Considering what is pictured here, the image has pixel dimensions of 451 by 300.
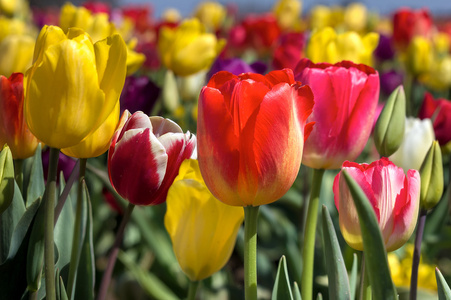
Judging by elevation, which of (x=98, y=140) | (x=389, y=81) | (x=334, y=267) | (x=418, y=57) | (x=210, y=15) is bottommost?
(x=210, y=15)

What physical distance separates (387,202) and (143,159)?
0.26 meters

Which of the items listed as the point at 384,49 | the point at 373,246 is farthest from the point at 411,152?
the point at 384,49

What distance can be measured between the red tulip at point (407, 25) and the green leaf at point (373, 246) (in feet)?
7.71

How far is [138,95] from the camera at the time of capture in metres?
1.25

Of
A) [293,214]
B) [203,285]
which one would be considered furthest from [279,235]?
[293,214]

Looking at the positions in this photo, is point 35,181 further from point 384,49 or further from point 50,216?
point 384,49

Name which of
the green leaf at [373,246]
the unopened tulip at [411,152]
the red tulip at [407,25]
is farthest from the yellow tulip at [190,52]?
the red tulip at [407,25]

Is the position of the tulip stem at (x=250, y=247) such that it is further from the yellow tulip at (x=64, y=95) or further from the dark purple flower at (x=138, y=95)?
the dark purple flower at (x=138, y=95)

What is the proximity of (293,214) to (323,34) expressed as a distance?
0.89m

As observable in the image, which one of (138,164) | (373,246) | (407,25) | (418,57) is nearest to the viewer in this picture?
(373,246)

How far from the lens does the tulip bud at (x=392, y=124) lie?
0.80 meters

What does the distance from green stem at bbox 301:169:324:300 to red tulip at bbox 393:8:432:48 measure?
2136 mm

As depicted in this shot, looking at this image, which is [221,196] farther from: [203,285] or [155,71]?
[155,71]

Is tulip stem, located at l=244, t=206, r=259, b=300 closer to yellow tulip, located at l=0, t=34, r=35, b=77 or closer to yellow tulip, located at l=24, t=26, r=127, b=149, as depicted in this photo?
yellow tulip, located at l=24, t=26, r=127, b=149
